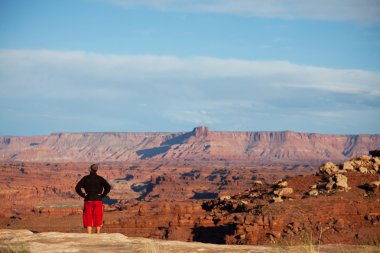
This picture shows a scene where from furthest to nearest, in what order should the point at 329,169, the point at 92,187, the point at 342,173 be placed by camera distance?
the point at 329,169 → the point at 342,173 → the point at 92,187

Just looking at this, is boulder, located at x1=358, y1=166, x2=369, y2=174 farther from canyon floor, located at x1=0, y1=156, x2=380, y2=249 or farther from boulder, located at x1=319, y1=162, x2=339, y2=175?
boulder, located at x1=319, y1=162, x2=339, y2=175

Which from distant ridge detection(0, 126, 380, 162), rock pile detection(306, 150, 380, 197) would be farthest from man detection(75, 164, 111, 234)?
distant ridge detection(0, 126, 380, 162)

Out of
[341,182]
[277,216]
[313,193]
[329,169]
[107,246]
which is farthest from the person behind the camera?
[329,169]

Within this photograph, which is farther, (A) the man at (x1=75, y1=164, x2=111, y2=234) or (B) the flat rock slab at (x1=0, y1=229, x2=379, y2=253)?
(A) the man at (x1=75, y1=164, x2=111, y2=234)

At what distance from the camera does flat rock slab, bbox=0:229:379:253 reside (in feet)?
32.2

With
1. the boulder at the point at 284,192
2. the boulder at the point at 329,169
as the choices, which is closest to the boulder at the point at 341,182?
the boulder at the point at 329,169

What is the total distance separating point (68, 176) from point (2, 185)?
45.8ft

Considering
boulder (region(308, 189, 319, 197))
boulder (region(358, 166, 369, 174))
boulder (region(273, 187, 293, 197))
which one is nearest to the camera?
boulder (region(308, 189, 319, 197))

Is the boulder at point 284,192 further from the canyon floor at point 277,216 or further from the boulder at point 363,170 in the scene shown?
the boulder at point 363,170

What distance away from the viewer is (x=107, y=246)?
1032 cm

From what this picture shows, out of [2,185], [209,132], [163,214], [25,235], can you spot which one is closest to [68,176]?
[2,185]

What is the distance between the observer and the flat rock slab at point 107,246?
9.81 meters

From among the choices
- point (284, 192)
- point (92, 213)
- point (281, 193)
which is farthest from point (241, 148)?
point (92, 213)

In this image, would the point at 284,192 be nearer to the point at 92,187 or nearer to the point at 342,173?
the point at 342,173
